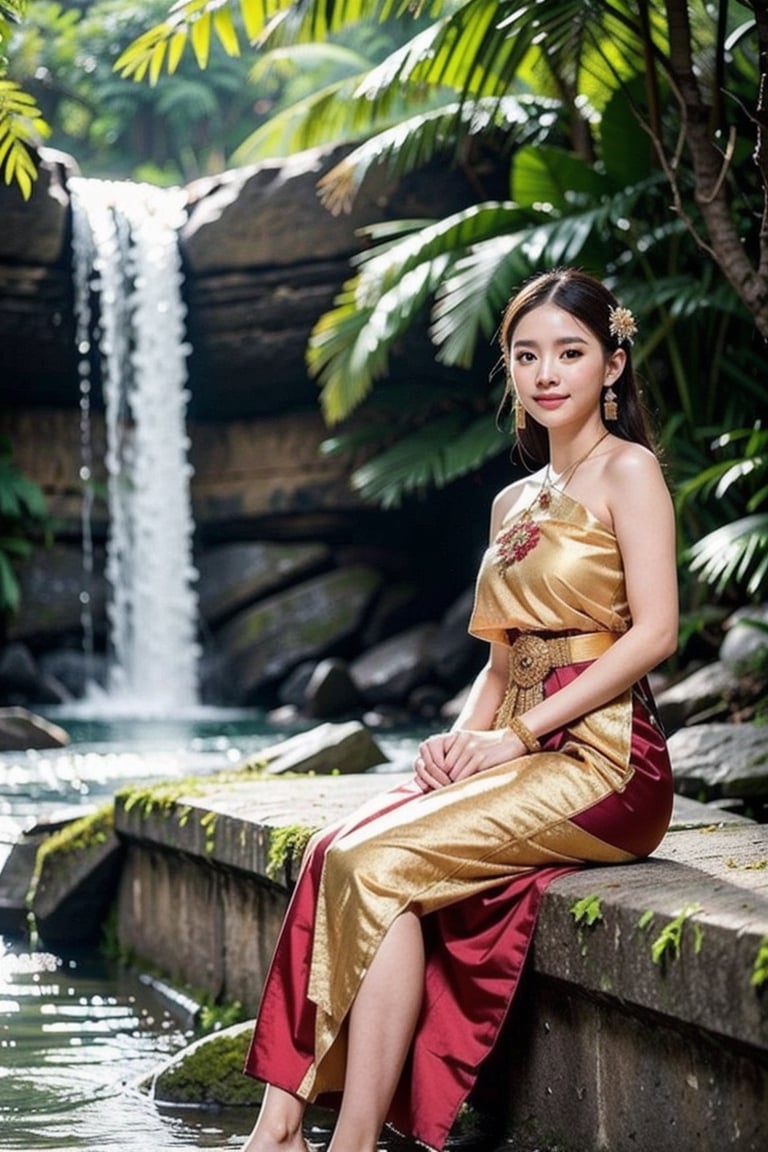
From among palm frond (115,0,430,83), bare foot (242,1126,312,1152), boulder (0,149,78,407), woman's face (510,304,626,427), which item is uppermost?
boulder (0,149,78,407)

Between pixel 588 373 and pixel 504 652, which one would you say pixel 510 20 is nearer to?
pixel 588 373

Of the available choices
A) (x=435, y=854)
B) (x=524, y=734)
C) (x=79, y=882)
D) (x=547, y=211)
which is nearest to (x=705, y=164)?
(x=524, y=734)

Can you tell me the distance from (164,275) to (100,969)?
10957 millimetres

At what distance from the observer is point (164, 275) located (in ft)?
49.1

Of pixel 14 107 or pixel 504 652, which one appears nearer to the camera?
pixel 504 652

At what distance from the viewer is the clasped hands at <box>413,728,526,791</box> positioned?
302cm

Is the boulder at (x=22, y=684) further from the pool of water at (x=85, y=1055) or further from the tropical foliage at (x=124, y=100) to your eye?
the tropical foliage at (x=124, y=100)

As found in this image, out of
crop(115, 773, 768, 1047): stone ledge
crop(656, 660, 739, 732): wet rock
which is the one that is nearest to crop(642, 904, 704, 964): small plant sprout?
crop(115, 773, 768, 1047): stone ledge

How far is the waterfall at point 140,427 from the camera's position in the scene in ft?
49.7

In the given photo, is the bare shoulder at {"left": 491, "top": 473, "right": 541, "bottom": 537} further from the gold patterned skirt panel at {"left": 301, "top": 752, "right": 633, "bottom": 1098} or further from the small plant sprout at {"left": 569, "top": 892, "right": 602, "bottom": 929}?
the small plant sprout at {"left": 569, "top": 892, "right": 602, "bottom": 929}

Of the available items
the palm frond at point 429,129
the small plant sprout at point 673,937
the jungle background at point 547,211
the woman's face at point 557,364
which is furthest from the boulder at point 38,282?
the small plant sprout at point 673,937

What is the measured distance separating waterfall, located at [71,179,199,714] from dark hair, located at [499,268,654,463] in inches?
465

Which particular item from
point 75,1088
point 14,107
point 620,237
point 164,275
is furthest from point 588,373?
point 164,275

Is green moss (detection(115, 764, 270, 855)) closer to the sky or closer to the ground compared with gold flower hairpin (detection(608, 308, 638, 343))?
closer to the ground
